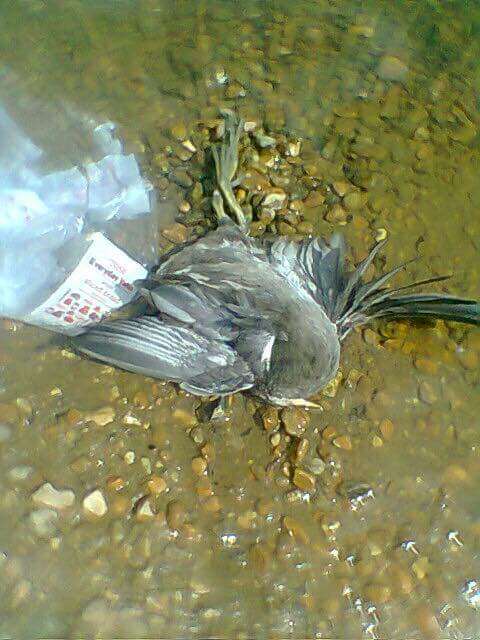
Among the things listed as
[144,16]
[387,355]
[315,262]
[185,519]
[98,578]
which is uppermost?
[144,16]

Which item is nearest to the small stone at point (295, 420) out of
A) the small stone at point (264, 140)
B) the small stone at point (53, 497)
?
the small stone at point (53, 497)

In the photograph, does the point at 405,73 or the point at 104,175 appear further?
the point at 405,73

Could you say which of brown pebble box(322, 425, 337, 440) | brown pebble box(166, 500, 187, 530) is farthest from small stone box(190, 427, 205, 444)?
brown pebble box(322, 425, 337, 440)

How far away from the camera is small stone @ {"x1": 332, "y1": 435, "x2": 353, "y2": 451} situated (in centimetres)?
249

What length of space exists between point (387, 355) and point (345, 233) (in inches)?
25.1

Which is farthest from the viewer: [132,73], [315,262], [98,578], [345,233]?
[132,73]

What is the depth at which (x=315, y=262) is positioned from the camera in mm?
2604

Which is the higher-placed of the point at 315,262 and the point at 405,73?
the point at 405,73

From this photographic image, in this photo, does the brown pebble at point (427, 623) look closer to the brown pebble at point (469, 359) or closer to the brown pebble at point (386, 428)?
the brown pebble at point (386, 428)

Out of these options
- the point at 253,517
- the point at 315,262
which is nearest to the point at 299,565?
the point at 253,517

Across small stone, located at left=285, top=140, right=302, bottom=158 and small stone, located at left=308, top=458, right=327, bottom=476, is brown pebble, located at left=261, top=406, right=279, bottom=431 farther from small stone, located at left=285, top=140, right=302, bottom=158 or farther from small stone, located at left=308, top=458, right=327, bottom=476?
small stone, located at left=285, top=140, right=302, bottom=158

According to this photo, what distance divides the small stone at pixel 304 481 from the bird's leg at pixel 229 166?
1.13 meters

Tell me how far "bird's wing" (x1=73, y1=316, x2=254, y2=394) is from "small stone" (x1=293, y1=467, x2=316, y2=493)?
44cm

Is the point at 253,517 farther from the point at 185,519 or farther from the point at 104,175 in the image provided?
the point at 104,175
